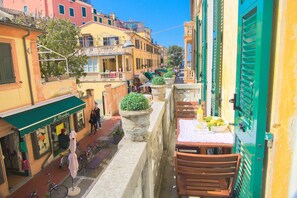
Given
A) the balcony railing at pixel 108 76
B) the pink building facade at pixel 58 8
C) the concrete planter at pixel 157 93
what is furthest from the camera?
the pink building facade at pixel 58 8

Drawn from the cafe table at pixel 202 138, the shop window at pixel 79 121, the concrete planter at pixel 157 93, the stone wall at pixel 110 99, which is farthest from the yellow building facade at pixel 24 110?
the stone wall at pixel 110 99

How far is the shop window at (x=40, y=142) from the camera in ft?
29.4

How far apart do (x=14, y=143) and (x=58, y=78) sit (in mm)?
4092

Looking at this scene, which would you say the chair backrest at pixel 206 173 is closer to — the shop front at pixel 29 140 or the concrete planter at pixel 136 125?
the concrete planter at pixel 136 125

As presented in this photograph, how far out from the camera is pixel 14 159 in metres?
8.77

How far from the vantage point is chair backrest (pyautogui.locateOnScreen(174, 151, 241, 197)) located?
2342mm

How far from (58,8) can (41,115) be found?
91.1ft

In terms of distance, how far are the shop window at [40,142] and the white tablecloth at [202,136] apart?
754 centimetres

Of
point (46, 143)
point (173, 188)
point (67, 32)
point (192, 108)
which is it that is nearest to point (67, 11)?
point (67, 32)

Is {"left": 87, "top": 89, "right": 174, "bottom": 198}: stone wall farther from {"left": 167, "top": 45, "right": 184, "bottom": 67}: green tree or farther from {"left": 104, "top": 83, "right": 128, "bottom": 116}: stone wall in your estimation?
{"left": 167, "top": 45, "right": 184, "bottom": 67}: green tree

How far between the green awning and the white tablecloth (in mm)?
6213

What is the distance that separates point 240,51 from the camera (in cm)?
239

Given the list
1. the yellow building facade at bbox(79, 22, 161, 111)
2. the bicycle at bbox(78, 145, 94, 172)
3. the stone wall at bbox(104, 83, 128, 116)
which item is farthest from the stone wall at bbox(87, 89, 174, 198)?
the yellow building facade at bbox(79, 22, 161, 111)

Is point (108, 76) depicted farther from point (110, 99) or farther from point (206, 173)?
point (206, 173)
